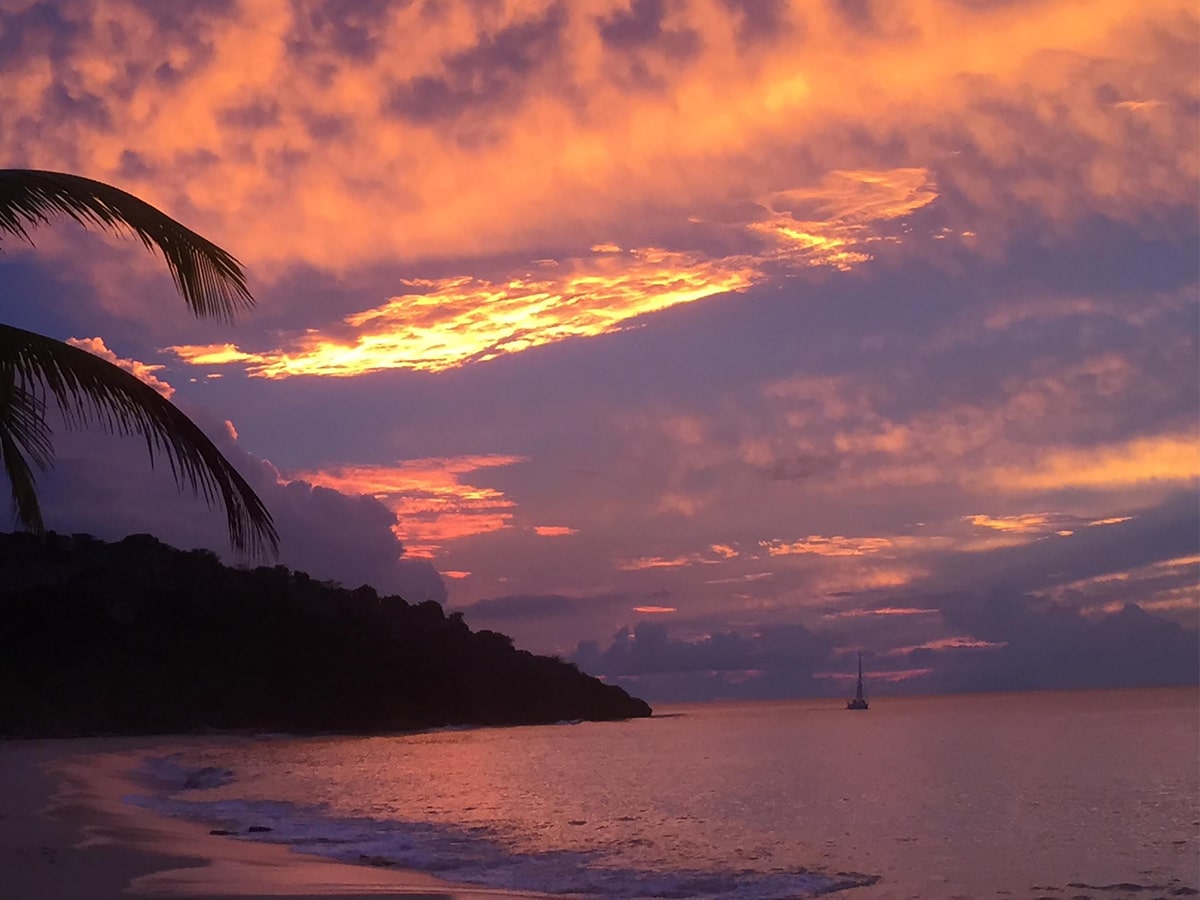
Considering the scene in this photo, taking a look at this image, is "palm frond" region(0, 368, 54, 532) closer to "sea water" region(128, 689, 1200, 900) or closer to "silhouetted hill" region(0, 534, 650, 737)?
"sea water" region(128, 689, 1200, 900)

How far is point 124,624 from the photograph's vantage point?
356 ft

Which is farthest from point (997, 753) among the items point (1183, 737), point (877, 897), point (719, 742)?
point (877, 897)

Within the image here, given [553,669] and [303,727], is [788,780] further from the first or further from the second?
[553,669]

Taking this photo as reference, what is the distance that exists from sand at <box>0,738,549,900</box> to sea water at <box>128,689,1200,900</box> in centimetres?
138

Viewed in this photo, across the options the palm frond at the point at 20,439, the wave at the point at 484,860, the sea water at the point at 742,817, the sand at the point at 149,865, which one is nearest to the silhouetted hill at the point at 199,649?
the sea water at the point at 742,817

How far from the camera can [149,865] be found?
16406 millimetres

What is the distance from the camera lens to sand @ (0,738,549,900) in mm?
14117

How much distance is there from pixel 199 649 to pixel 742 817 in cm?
9265

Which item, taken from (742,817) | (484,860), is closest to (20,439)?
(484,860)

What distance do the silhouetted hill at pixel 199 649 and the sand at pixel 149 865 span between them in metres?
69.1

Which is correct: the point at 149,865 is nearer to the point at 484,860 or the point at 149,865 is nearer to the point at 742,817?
the point at 484,860

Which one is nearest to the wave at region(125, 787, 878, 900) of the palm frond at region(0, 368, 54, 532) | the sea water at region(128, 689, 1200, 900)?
the sea water at region(128, 689, 1200, 900)

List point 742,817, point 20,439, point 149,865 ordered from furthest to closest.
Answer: point 742,817 → point 149,865 → point 20,439

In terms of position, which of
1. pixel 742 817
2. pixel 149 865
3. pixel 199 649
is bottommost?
pixel 742 817
